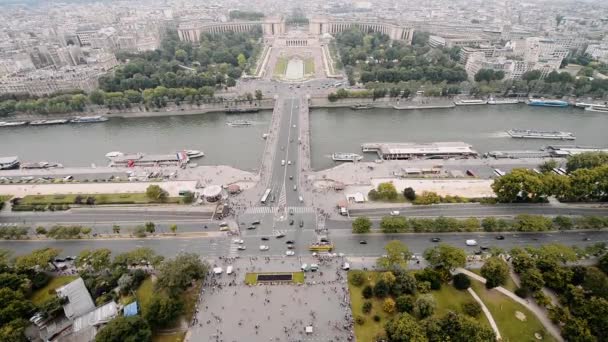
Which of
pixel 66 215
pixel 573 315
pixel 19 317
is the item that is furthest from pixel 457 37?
pixel 19 317

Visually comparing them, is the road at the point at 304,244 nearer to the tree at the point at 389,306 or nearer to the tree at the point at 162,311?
the tree at the point at 389,306

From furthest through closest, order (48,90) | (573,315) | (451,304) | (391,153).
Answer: (48,90) < (391,153) < (451,304) < (573,315)

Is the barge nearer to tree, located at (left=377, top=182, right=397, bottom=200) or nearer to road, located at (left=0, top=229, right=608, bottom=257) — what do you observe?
road, located at (left=0, top=229, right=608, bottom=257)

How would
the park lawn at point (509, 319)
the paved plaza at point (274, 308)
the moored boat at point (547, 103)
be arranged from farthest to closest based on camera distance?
the moored boat at point (547, 103), the paved plaza at point (274, 308), the park lawn at point (509, 319)

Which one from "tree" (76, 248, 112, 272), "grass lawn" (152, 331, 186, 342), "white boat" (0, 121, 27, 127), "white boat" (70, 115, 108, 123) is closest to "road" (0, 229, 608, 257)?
"tree" (76, 248, 112, 272)

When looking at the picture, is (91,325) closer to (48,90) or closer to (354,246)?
(354,246)

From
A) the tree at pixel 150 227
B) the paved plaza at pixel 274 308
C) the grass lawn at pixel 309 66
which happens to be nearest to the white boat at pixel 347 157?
the paved plaza at pixel 274 308

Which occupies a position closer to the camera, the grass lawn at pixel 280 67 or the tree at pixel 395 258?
the tree at pixel 395 258
